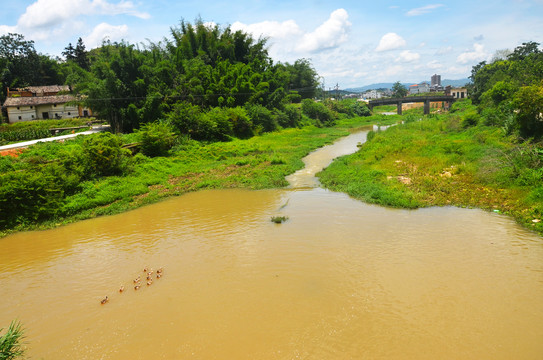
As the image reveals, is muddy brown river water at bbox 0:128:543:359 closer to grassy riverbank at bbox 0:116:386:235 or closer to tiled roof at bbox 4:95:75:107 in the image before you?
grassy riverbank at bbox 0:116:386:235

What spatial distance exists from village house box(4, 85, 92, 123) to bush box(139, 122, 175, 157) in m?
17.5

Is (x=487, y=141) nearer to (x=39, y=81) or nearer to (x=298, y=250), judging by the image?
(x=298, y=250)

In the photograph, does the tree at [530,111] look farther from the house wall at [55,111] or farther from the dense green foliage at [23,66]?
the dense green foliage at [23,66]

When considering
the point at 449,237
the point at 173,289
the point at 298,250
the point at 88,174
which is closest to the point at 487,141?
the point at 449,237

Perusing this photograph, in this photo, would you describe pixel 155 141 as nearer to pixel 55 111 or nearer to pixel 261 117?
pixel 261 117

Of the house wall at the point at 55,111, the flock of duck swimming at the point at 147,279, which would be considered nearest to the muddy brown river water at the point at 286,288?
the flock of duck swimming at the point at 147,279

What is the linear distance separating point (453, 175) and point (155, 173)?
1585 cm

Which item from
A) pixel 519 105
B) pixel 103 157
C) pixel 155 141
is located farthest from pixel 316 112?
pixel 103 157

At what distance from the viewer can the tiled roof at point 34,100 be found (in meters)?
36.5

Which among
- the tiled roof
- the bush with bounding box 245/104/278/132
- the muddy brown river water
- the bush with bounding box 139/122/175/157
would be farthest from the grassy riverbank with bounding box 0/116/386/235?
the tiled roof

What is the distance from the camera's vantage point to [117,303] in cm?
775

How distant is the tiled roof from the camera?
36531 millimetres

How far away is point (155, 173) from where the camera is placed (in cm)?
1944

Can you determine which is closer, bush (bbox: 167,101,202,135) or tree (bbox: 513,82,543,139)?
tree (bbox: 513,82,543,139)
